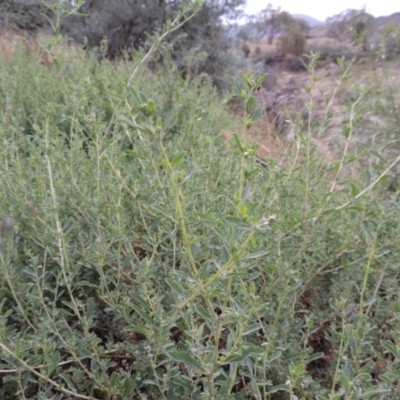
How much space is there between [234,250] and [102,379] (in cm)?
48

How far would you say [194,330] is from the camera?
0.71 meters

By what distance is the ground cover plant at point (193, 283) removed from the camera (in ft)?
2.45

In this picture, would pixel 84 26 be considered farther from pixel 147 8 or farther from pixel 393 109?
pixel 393 109

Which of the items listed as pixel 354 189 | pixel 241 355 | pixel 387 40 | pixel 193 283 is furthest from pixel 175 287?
pixel 387 40

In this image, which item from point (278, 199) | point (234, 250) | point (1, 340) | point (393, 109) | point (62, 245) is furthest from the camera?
point (393, 109)

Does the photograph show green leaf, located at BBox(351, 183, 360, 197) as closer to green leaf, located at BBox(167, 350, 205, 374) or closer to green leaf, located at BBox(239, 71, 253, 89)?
green leaf, located at BBox(239, 71, 253, 89)

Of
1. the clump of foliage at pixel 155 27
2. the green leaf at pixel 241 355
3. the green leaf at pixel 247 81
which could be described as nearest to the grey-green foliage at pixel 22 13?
the clump of foliage at pixel 155 27

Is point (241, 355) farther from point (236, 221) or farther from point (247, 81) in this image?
point (247, 81)

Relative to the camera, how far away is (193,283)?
0.74 m

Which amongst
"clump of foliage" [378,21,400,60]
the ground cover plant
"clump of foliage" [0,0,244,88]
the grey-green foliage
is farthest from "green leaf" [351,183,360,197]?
the grey-green foliage

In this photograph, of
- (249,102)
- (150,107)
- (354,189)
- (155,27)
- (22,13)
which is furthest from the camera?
(22,13)

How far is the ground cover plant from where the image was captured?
748 millimetres

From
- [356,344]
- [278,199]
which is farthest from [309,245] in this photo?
[356,344]

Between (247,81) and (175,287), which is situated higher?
(247,81)
